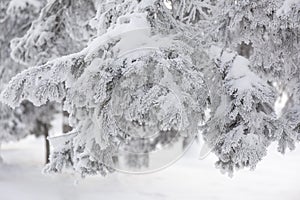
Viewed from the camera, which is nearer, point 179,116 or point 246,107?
point 179,116

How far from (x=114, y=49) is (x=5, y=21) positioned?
8027mm

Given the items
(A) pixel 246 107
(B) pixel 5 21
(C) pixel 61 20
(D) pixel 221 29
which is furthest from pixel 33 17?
(A) pixel 246 107

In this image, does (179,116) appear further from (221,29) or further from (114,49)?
(221,29)

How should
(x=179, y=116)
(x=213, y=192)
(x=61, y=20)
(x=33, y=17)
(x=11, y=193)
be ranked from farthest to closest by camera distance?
1. (x=33, y=17)
2. (x=213, y=192)
3. (x=11, y=193)
4. (x=61, y=20)
5. (x=179, y=116)

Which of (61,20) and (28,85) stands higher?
(61,20)

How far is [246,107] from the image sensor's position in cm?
474

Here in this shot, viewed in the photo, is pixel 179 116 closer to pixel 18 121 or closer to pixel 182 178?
pixel 182 178

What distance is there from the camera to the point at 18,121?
49.9ft

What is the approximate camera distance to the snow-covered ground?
951cm

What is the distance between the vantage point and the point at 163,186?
10.9 meters

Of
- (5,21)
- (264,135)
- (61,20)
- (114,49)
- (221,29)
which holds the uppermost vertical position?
(5,21)

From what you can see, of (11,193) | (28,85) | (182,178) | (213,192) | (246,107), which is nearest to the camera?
(28,85)

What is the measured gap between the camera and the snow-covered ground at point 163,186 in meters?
9.51

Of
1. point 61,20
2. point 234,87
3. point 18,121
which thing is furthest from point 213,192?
point 18,121
